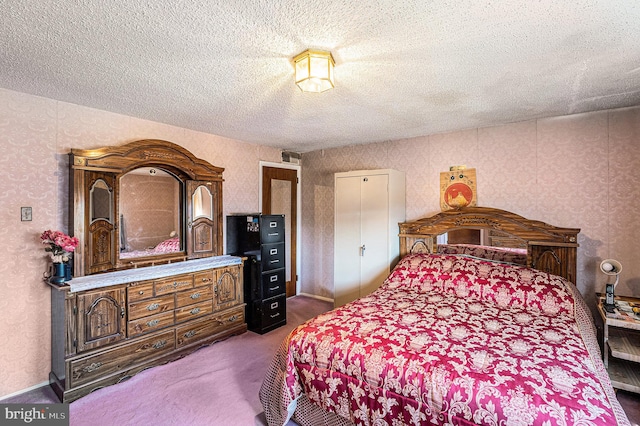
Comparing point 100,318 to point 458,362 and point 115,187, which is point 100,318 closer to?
point 115,187

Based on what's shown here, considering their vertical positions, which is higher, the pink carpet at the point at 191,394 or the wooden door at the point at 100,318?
the wooden door at the point at 100,318

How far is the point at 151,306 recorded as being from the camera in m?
2.82

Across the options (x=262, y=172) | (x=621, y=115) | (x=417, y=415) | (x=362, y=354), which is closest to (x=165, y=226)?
(x=262, y=172)

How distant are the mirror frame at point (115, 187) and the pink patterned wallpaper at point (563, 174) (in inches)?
101

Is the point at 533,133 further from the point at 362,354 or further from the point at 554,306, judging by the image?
the point at 362,354

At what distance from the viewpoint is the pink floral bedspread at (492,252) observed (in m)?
3.09

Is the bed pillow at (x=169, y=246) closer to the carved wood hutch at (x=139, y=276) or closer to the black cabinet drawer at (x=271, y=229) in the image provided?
the carved wood hutch at (x=139, y=276)

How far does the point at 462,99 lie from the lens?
8.39ft

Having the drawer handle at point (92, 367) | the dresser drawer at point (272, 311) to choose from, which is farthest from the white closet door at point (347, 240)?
the drawer handle at point (92, 367)

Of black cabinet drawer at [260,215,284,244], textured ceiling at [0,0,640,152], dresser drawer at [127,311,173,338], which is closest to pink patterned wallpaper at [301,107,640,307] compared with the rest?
textured ceiling at [0,0,640,152]

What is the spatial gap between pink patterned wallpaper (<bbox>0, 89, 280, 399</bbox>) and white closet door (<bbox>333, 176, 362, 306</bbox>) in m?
2.70

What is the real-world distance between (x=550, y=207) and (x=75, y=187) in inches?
173

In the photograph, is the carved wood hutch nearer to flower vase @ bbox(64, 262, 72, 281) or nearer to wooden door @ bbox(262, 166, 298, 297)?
flower vase @ bbox(64, 262, 72, 281)

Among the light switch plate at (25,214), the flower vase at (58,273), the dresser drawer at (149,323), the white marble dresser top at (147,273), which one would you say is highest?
the light switch plate at (25,214)
